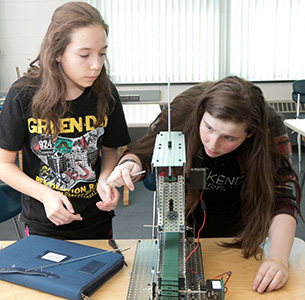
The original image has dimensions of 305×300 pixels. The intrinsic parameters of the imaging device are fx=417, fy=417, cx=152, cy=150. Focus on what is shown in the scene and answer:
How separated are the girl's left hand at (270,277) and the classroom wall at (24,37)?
13.6 feet

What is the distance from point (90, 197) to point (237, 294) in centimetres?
66

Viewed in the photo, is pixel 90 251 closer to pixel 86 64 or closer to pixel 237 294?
pixel 237 294

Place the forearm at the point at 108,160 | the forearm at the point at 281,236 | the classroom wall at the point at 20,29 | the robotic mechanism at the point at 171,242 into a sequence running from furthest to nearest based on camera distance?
1. the classroom wall at the point at 20,29
2. the forearm at the point at 108,160
3. the forearm at the point at 281,236
4. the robotic mechanism at the point at 171,242

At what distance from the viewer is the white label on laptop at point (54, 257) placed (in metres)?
1.25

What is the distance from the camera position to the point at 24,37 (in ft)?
16.6

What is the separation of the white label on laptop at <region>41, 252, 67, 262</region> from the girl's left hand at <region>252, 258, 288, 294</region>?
57cm

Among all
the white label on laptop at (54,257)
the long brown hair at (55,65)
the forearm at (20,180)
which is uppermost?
the long brown hair at (55,65)

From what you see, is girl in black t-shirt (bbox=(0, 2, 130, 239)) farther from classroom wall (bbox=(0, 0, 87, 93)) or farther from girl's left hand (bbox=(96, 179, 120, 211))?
classroom wall (bbox=(0, 0, 87, 93))

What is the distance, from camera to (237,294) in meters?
1.17

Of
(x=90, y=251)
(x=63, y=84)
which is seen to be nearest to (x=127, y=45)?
(x=63, y=84)

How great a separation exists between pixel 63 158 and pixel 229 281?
705 millimetres

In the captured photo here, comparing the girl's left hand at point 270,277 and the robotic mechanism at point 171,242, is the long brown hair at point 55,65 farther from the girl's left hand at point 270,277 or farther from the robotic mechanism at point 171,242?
the girl's left hand at point 270,277

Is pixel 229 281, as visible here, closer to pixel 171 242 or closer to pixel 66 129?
pixel 171 242

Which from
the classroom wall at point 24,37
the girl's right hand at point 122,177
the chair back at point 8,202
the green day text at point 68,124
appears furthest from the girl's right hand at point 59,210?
the classroom wall at point 24,37
